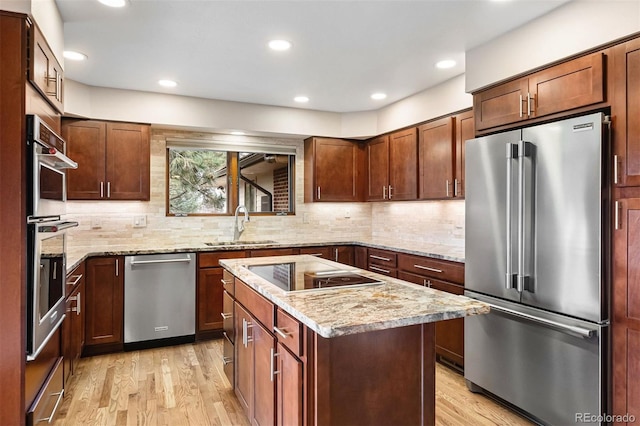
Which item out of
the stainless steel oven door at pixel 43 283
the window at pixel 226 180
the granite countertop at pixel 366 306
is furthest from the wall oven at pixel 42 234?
the window at pixel 226 180

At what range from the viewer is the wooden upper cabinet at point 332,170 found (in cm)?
473

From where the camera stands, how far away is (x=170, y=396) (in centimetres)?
275

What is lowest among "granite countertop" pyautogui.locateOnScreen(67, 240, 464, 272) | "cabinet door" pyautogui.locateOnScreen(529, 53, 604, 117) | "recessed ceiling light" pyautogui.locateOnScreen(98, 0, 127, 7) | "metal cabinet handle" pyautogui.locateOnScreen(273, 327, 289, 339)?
"metal cabinet handle" pyautogui.locateOnScreen(273, 327, 289, 339)

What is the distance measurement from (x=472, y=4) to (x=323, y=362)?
210 centimetres

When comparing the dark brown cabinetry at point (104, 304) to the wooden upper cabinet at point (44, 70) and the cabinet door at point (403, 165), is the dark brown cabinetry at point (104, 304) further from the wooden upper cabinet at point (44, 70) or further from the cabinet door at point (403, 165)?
the cabinet door at point (403, 165)

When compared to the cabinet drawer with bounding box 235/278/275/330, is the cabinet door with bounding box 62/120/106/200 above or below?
above

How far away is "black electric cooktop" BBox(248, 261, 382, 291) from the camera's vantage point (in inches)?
77.0

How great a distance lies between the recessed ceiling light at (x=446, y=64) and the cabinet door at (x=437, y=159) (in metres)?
0.49

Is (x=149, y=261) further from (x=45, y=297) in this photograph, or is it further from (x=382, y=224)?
(x=382, y=224)

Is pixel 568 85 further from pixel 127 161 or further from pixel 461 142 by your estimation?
pixel 127 161

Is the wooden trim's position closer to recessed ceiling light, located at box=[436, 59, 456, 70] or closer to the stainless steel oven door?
the stainless steel oven door

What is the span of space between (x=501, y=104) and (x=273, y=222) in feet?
9.73

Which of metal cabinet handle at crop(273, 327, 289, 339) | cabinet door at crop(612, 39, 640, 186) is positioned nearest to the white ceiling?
cabinet door at crop(612, 39, 640, 186)

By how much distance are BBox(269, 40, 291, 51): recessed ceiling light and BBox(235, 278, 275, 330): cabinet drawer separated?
166cm
